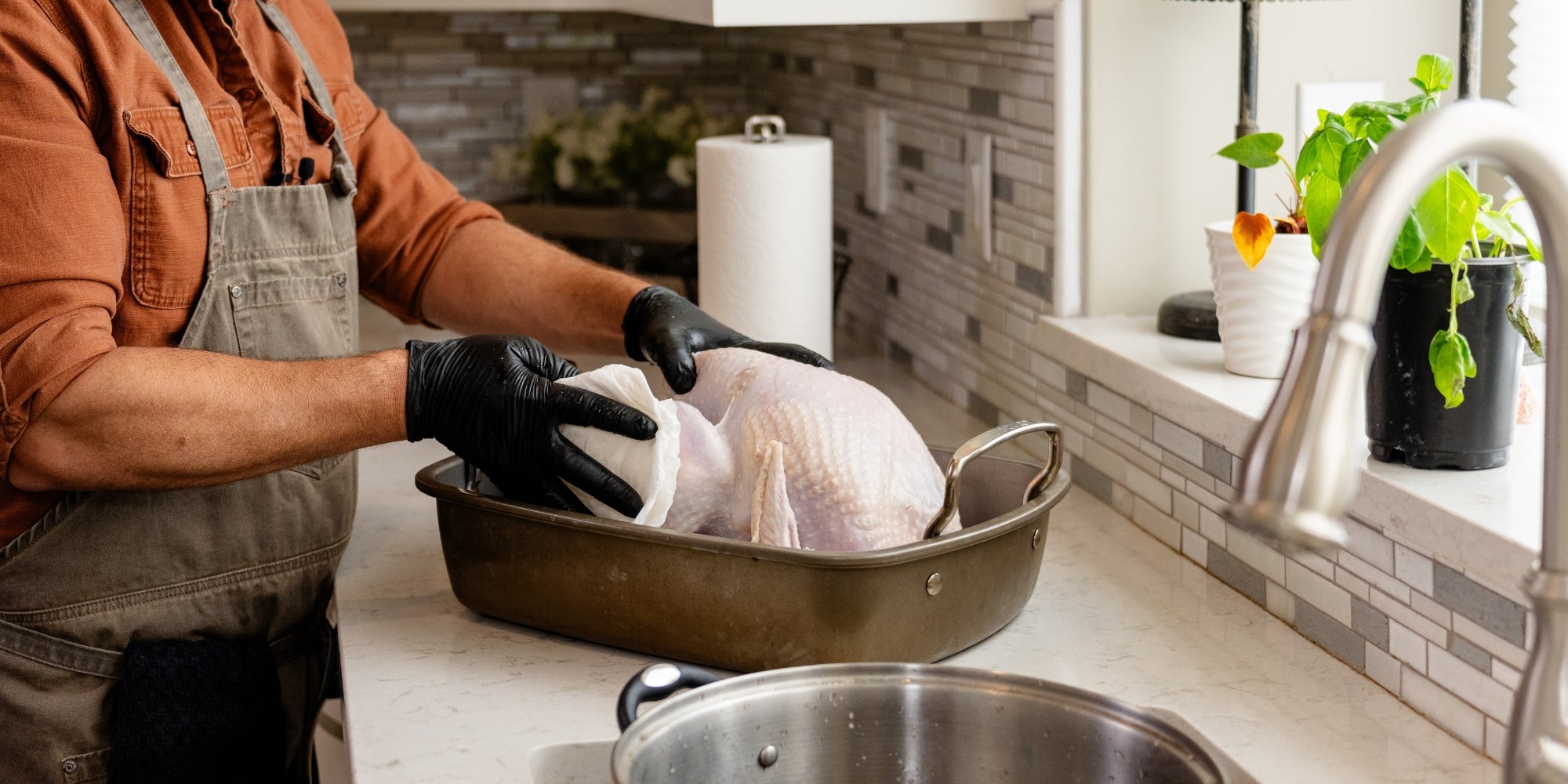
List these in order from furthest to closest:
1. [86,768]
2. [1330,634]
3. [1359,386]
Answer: [86,768] < [1330,634] < [1359,386]

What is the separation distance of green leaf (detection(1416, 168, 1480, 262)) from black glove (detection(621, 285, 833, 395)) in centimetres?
55

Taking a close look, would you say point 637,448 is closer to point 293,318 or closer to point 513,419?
point 513,419

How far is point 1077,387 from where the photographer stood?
5.08ft

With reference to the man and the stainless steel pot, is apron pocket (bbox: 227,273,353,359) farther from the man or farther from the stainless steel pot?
the stainless steel pot

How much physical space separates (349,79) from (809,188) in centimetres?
57

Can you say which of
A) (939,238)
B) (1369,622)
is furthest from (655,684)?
(939,238)

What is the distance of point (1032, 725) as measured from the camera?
3.18 ft

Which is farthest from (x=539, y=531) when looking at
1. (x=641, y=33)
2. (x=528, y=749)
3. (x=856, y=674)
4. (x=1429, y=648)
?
(x=641, y=33)

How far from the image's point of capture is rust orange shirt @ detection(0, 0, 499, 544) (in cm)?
108

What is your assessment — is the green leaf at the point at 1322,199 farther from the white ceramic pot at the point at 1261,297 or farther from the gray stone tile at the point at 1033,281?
the gray stone tile at the point at 1033,281

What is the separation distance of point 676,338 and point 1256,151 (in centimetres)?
56

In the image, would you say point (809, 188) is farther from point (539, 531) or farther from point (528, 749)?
point (528, 749)

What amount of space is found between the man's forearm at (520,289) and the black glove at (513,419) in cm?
36

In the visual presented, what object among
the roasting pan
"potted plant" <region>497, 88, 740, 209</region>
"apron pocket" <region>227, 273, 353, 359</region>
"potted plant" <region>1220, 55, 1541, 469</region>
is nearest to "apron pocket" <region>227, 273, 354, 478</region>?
"apron pocket" <region>227, 273, 353, 359</region>
